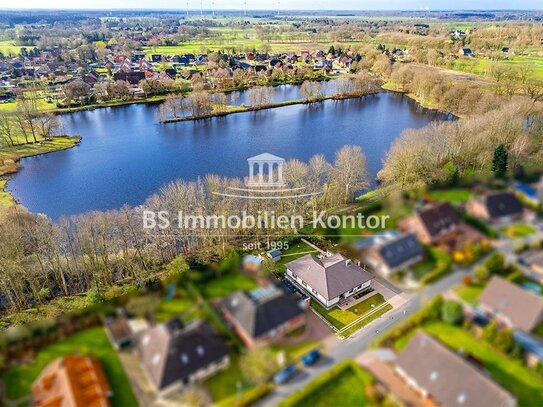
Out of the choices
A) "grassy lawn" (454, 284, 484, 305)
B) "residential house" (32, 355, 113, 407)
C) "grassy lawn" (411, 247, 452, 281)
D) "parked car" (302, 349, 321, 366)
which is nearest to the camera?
"residential house" (32, 355, 113, 407)

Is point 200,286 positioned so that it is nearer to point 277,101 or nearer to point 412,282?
point 412,282

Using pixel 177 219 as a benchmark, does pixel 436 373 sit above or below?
above

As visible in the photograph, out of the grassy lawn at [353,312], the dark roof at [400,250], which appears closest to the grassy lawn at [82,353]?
the dark roof at [400,250]

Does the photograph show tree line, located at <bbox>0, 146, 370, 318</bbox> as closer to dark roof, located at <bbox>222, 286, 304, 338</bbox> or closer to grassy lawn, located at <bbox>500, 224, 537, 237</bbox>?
dark roof, located at <bbox>222, 286, 304, 338</bbox>

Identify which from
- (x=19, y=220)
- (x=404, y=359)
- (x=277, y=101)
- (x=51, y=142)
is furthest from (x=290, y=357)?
(x=277, y=101)

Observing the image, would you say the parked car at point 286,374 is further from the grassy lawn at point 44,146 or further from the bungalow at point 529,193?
the grassy lawn at point 44,146

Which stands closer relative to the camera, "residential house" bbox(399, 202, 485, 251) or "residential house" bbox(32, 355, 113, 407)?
"residential house" bbox(32, 355, 113, 407)

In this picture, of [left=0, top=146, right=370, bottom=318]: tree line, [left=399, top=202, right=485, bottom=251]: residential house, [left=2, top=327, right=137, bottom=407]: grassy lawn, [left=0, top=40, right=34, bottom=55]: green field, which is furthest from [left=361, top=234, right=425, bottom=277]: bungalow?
[left=0, top=40, right=34, bottom=55]: green field

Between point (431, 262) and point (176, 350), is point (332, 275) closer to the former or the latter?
point (431, 262)
